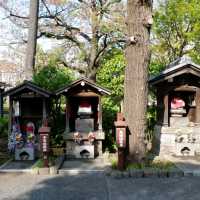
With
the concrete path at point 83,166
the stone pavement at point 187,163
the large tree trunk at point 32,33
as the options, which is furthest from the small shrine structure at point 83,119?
the large tree trunk at point 32,33

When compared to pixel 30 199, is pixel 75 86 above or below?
above

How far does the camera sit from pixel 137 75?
38.7 ft

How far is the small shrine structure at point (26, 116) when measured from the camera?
1313cm

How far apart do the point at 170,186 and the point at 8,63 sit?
3776 cm

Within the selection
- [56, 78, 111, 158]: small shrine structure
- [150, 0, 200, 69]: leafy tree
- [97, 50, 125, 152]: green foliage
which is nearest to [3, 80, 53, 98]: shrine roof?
[56, 78, 111, 158]: small shrine structure

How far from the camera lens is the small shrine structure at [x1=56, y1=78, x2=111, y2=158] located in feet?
44.4

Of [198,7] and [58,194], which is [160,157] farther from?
[198,7]

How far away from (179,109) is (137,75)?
11.8 ft

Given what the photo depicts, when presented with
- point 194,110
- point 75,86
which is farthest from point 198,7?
point 75,86

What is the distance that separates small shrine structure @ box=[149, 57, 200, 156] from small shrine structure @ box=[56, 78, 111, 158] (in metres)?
2.11

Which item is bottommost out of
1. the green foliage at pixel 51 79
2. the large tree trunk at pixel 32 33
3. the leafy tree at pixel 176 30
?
the green foliage at pixel 51 79

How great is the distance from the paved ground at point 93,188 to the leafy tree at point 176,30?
589 inches

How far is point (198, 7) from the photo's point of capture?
24656mm

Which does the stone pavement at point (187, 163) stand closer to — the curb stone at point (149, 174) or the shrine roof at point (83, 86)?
the curb stone at point (149, 174)
